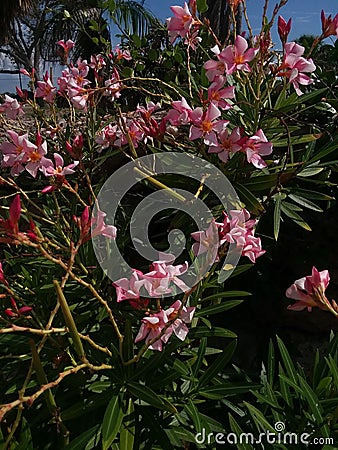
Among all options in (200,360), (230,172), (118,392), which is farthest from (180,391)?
(230,172)

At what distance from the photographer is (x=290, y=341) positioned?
165cm

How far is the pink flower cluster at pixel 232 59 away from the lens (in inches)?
41.3

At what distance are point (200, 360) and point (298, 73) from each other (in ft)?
2.04

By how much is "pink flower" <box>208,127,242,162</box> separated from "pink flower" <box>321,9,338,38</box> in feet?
1.06

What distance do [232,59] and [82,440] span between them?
0.75 meters

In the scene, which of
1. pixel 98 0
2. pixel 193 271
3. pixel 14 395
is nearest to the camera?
pixel 193 271

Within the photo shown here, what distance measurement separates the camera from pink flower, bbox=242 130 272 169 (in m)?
1.06

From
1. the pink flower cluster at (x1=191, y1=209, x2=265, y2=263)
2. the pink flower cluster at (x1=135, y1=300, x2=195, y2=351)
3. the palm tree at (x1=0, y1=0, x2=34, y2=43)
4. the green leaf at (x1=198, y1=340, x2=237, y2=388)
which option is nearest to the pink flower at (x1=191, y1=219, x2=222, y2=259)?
the pink flower cluster at (x1=191, y1=209, x2=265, y2=263)

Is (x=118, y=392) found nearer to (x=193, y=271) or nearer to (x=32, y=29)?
(x=193, y=271)

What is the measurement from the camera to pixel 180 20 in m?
1.18

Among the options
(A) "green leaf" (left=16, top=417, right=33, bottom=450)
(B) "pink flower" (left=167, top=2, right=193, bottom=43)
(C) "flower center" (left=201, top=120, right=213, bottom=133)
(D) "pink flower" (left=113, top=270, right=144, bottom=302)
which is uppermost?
(B) "pink flower" (left=167, top=2, right=193, bottom=43)

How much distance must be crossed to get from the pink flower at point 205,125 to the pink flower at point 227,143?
25 mm

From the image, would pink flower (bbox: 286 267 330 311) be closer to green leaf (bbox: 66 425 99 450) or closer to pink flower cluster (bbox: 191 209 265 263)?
pink flower cluster (bbox: 191 209 265 263)

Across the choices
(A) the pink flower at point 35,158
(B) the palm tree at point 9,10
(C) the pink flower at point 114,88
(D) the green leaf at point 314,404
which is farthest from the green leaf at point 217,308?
(B) the palm tree at point 9,10
